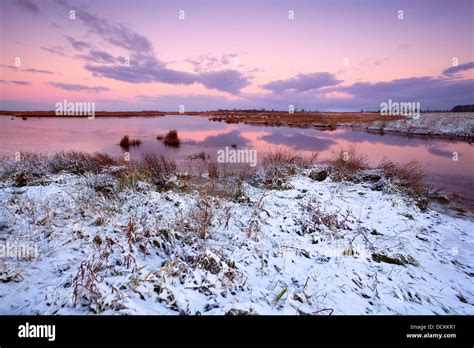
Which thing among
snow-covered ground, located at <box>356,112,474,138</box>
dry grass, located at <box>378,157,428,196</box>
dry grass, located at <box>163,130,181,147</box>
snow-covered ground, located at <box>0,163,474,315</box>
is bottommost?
snow-covered ground, located at <box>0,163,474,315</box>

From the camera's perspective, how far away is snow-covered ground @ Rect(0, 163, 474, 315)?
3242mm

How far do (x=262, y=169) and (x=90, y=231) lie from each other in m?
7.37

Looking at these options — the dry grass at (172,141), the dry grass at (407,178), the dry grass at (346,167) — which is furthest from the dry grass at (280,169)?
the dry grass at (172,141)

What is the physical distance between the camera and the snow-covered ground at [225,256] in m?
3.24

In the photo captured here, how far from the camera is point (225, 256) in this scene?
167 inches

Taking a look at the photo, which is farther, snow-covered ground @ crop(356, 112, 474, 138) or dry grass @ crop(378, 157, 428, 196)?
snow-covered ground @ crop(356, 112, 474, 138)

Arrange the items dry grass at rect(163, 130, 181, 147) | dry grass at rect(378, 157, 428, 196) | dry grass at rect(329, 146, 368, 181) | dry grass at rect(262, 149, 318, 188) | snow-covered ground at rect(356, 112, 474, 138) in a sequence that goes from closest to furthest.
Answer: dry grass at rect(378, 157, 428, 196)
dry grass at rect(262, 149, 318, 188)
dry grass at rect(329, 146, 368, 181)
dry grass at rect(163, 130, 181, 147)
snow-covered ground at rect(356, 112, 474, 138)

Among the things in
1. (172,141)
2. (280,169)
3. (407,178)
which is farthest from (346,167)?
(172,141)

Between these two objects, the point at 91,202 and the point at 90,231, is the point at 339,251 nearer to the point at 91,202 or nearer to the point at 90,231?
the point at 90,231

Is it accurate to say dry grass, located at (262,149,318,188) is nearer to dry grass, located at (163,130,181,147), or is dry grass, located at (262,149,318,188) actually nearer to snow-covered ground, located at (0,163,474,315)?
snow-covered ground, located at (0,163,474,315)

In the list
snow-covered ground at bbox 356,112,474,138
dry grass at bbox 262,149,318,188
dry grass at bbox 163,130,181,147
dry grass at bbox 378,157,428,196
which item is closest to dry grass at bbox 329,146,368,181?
dry grass at bbox 378,157,428,196

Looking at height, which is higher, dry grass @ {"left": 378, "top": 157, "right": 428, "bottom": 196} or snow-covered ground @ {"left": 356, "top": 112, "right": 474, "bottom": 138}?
snow-covered ground @ {"left": 356, "top": 112, "right": 474, "bottom": 138}

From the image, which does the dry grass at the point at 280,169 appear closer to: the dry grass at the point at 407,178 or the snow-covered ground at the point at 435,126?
the dry grass at the point at 407,178

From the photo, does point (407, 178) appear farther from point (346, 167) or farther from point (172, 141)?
point (172, 141)
